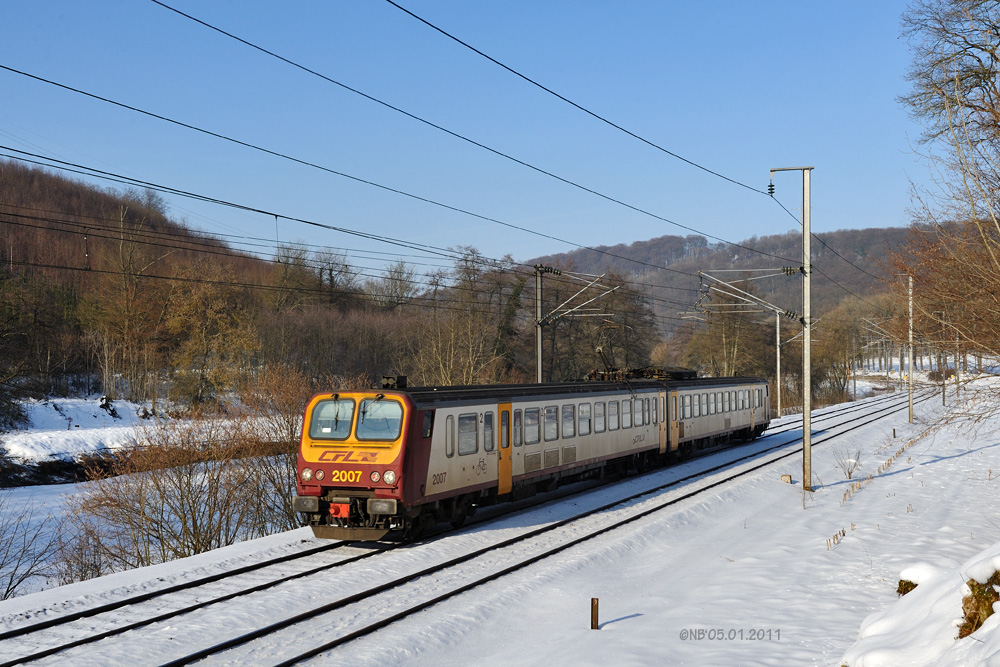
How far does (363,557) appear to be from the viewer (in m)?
13.0

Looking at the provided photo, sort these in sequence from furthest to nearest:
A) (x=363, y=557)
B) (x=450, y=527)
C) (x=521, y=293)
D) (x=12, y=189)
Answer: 1. (x=12, y=189)
2. (x=521, y=293)
3. (x=450, y=527)
4. (x=363, y=557)

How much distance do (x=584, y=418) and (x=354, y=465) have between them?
24.5ft

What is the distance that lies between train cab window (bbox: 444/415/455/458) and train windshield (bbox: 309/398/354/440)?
1713 mm

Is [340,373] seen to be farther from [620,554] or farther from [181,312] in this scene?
[620,554]

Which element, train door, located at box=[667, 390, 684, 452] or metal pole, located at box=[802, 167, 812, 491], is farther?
train door, located at box=[667, 390, 684, 452]

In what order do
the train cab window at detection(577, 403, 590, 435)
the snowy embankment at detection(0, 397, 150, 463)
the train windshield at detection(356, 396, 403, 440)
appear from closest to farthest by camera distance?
the train windshield at detection(356, 396, 403, 440) → the train cab window at detection(577, 403, 590, 435) → the snowy embankment at detection(0, 397, 150, 463)

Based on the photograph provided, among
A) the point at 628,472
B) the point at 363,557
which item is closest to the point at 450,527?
the point at 363,557

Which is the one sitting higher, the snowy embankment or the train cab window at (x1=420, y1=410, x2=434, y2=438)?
the train cab window at (x1=420, y1=410, x2=434, y2=438)

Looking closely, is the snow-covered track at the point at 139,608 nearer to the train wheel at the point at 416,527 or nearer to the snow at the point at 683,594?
the snow at the point at 683,594

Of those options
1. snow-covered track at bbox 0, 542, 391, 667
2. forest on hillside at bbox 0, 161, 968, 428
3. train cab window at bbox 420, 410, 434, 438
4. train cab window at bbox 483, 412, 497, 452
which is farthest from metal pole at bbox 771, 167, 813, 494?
forest on hillside at bbox 0, 161, 968, 428

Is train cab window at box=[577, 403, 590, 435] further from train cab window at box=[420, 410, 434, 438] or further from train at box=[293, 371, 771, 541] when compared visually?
train cab window at box=[420, 410, 434, 438]

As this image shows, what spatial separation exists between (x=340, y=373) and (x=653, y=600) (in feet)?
160

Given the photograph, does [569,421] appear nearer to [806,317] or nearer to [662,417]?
[662,417]

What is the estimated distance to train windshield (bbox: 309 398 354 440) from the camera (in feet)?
46.5
